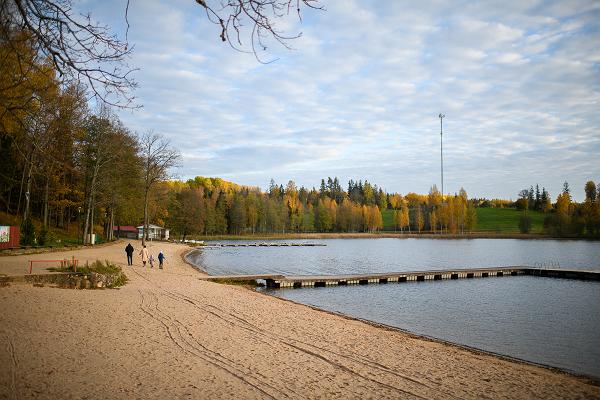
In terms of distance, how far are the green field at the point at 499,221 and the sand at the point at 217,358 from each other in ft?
386

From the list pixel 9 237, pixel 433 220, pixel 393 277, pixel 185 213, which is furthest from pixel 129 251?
pixel 433 220

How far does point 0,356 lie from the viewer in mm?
8414

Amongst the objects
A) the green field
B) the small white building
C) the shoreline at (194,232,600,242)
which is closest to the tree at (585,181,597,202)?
the green field

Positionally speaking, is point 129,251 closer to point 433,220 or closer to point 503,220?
point 433,220

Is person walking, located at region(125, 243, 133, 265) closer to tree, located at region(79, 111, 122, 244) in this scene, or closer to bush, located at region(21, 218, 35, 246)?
bush, located at region(21, 218, 35, 246)

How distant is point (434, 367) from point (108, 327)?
8.79 meters

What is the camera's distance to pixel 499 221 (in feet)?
458

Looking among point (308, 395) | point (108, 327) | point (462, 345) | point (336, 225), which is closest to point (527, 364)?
point (462, 345)

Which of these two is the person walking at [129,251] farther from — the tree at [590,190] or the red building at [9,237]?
the tree at [590,190]

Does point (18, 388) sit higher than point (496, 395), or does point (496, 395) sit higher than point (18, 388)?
point (18, 388)

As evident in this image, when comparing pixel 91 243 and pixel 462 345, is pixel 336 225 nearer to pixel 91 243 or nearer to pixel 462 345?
pixel 91 243

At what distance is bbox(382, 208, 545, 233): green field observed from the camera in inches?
4941

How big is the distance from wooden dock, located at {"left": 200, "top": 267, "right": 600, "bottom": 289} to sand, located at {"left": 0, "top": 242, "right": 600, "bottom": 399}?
13.6 meters

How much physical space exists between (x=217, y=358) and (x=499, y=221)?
481 ft
